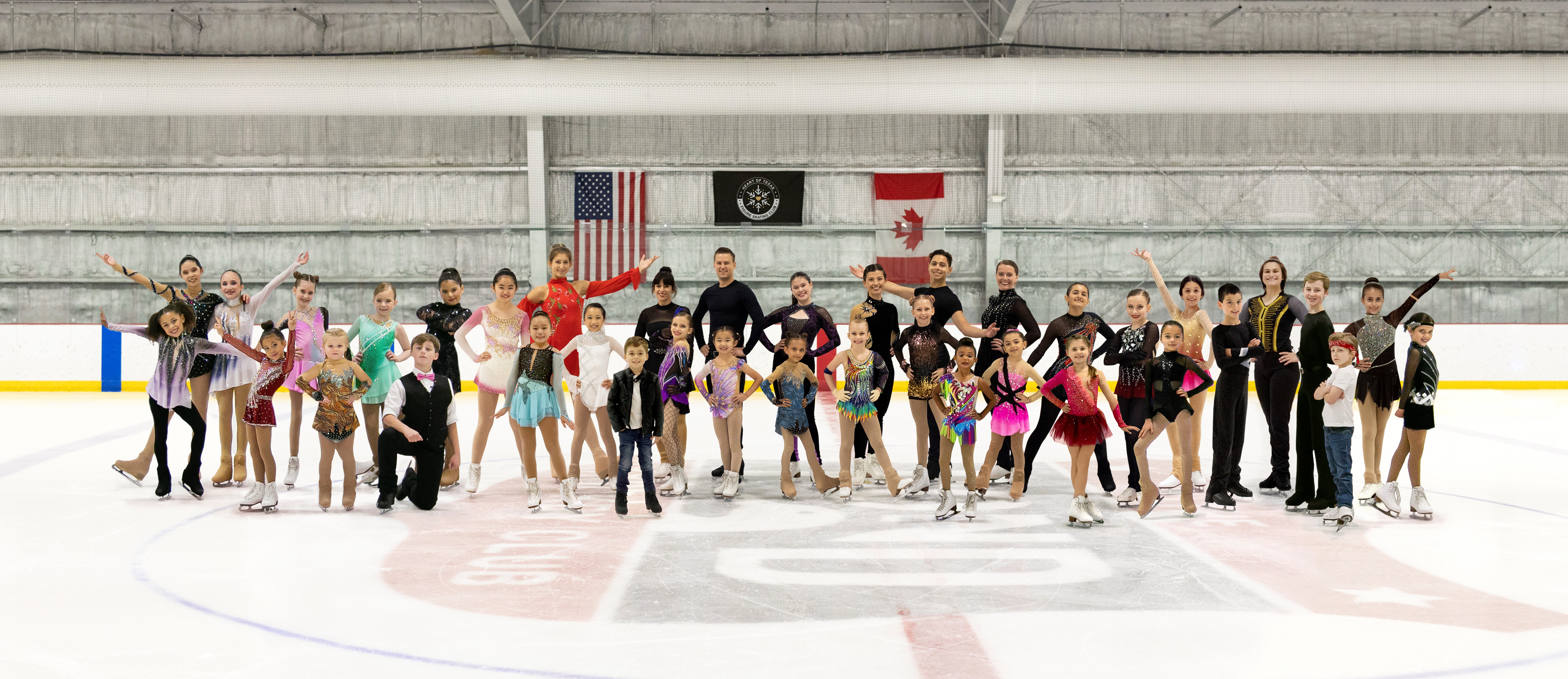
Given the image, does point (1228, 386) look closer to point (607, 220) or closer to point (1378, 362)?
point (1378, 362)

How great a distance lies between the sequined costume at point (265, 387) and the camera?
21.8 feet

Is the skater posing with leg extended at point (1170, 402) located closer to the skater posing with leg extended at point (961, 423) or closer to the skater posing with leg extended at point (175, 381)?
the skater posing with leg extended at point (961, 423)

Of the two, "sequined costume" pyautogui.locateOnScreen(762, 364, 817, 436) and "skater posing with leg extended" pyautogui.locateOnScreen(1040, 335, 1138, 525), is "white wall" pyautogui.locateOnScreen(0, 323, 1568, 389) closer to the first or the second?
"sequined costume" pyautogui.locateOnScreen(762, 364, 817, 436)

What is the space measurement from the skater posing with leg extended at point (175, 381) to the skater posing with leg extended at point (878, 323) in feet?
13.8

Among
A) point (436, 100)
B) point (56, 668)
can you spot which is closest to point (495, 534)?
point (56, 668)

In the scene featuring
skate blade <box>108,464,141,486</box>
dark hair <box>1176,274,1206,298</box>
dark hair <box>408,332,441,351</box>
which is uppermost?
dark hair <box>1176,274,1206,298</box>

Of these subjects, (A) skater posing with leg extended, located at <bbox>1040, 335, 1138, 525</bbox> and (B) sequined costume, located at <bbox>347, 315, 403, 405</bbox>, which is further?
(B) sequined costume, located at <bbox>347, 315, 403, 405</bbox>

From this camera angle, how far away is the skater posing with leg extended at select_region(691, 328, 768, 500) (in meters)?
6.97

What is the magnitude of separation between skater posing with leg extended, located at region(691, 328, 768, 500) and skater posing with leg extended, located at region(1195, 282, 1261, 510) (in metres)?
2.98

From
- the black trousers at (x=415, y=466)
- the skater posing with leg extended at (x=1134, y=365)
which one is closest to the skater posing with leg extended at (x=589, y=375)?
the black trousers at (x=415, y=466)

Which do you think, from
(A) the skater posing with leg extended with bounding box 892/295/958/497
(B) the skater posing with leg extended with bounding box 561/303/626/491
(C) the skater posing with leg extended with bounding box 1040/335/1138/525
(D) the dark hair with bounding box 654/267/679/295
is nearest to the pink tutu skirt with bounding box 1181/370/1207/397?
(C) the skater posing with leg extended with bounding box 1040/335/1138/525

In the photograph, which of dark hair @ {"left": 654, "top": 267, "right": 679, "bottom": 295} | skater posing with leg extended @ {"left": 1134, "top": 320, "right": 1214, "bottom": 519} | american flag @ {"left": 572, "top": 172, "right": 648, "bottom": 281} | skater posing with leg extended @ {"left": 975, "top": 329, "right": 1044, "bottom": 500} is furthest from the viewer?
american flag @ {"left": 572, "top": 172, "right": 648, "bottom": 281}

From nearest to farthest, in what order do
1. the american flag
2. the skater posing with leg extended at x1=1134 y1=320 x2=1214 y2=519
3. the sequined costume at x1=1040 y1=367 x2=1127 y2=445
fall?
the sequined costume at x1=1040 y1=367 x2=1127 y2=445 < the skater posing with leg extended at x1=1134 y1=320 x2=1214 y2=519 < the american flag

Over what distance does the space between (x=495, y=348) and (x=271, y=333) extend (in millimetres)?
1393
